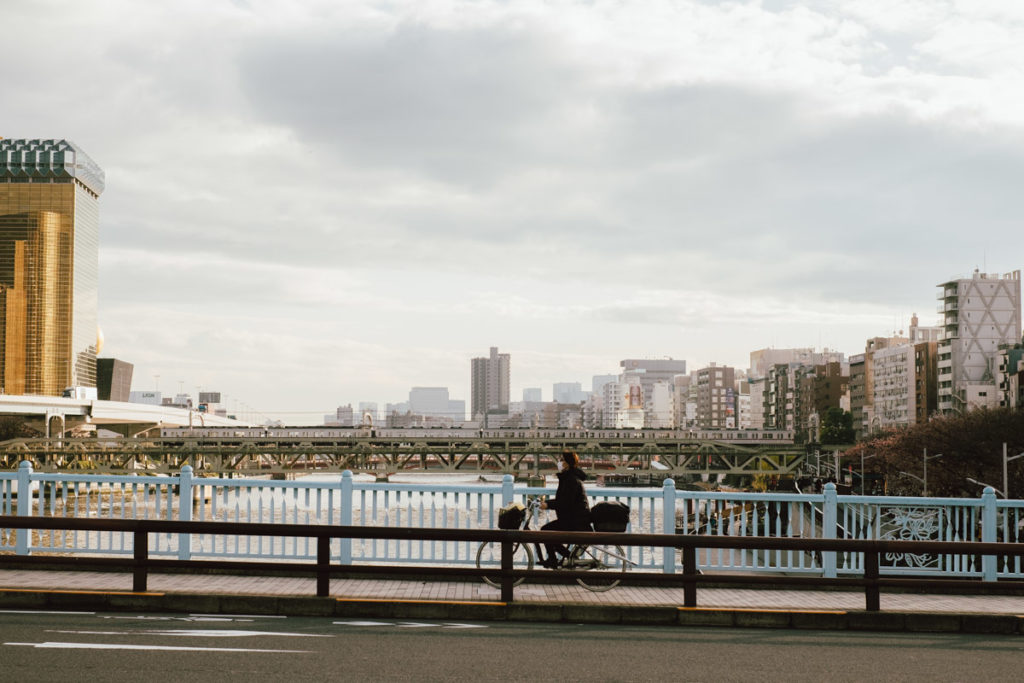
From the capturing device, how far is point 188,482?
53.6 ft

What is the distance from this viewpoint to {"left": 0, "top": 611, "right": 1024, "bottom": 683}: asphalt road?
373 inches

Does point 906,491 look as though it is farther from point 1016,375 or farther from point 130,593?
point 130,593

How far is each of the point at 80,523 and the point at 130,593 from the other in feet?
3.79

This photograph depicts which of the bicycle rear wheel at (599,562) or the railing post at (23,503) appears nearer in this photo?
the bicycle rear wheel at (599,562)

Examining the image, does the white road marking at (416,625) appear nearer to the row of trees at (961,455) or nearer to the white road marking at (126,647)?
the white road marking at (126,647)

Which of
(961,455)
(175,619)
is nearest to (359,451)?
(961,455)

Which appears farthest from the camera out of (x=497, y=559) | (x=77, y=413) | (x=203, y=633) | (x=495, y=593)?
(x=77, y=413)

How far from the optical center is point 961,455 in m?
83.7

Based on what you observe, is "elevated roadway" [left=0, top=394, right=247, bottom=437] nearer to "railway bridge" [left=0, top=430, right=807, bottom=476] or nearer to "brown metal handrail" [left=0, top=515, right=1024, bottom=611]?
"railway bridge" [left=0, top=430, right=807, bottom=476]

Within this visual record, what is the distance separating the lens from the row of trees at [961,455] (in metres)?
79.1

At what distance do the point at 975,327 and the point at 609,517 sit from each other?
167613 millimetres

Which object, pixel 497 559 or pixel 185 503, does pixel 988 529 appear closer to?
pixel 497 559

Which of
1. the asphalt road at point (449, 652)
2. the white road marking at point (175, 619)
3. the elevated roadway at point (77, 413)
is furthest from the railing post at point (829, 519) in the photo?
the elevated roadway at point (77, 413)

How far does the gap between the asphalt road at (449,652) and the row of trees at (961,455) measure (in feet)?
215
